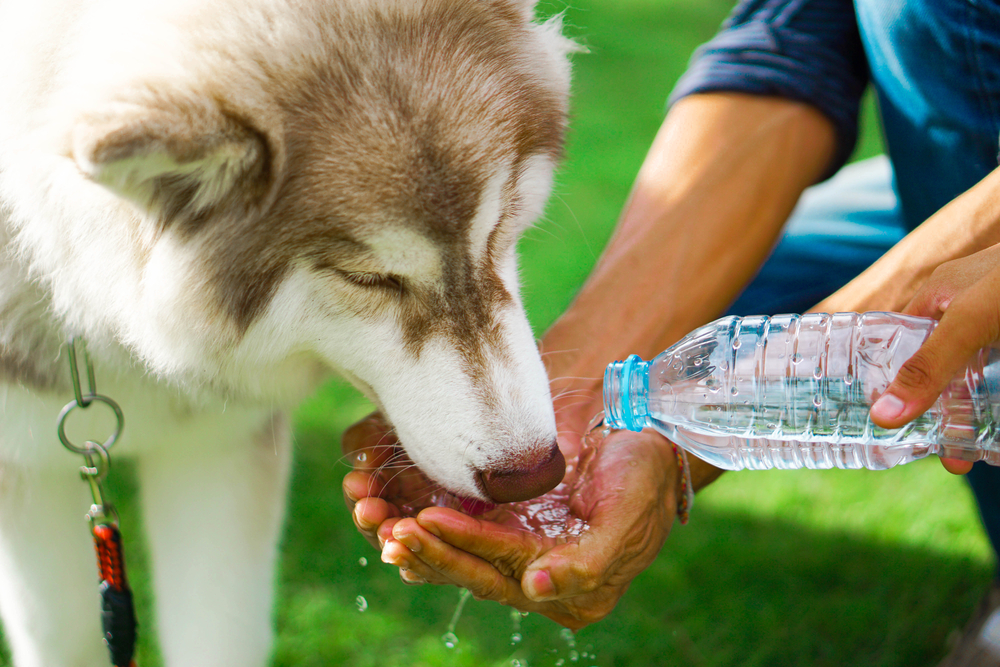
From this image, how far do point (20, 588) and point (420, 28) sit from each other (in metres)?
1.60

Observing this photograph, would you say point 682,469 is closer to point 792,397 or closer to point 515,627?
point 792,397


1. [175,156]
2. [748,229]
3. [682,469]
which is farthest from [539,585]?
[748,229]

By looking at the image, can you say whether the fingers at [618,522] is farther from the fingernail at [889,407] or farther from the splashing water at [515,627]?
the splashing water at [515,627]

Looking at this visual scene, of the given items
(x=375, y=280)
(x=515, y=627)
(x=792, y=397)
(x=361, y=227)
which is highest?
(x=361, y=227)

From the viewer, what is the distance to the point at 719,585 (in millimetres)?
2721

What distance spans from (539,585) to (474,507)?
9.1 inches

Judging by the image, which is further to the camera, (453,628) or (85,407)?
(453,628)

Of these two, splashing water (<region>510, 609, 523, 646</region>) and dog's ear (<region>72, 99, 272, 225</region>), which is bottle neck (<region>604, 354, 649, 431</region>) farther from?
splashing water (<region>510, 609, 523, 646</region>)

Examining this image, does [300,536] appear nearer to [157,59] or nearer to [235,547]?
[235,547]

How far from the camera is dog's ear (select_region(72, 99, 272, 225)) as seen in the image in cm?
107

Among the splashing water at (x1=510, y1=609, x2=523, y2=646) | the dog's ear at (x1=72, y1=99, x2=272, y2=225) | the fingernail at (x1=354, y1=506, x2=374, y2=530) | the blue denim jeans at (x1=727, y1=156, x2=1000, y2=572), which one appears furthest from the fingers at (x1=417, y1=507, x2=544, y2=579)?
the blue denim jeans at (x1=727, y1=156, x2=1000, y2=572)

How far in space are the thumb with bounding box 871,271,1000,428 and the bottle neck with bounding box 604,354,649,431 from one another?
506 mm

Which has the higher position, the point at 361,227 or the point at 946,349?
the point at 361,227

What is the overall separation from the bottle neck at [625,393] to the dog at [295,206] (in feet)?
0.84
